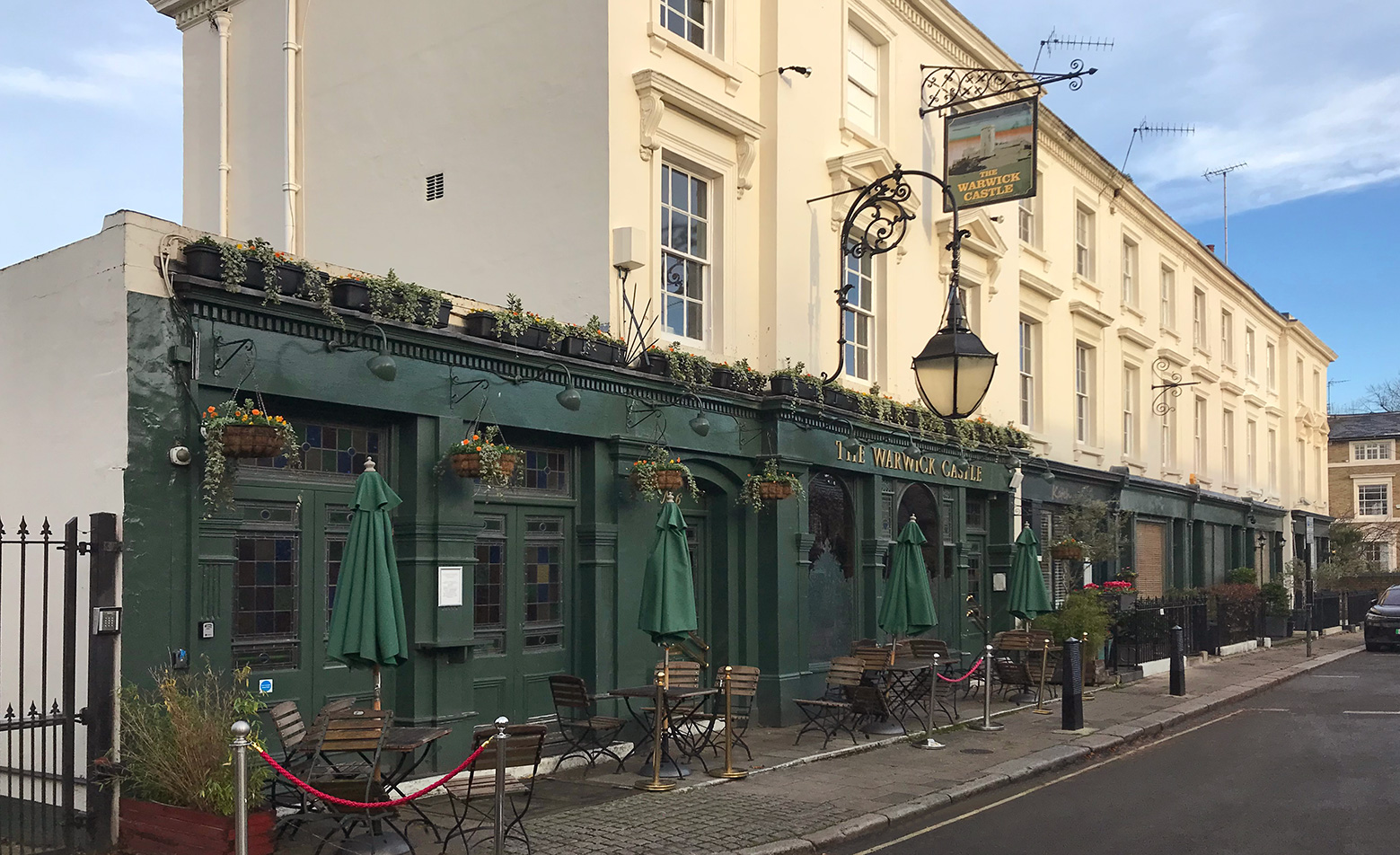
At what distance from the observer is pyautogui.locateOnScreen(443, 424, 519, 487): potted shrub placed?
1027 centimetres

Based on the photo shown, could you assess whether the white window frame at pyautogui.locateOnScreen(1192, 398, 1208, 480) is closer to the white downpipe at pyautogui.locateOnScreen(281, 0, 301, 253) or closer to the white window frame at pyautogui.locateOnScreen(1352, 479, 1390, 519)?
the white downpipe at pyautogui.locateOnScreen(281, 0, 301, 253)

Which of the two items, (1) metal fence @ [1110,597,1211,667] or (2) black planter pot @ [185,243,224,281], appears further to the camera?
(1) metal fence @ [1110,597,1211,667]

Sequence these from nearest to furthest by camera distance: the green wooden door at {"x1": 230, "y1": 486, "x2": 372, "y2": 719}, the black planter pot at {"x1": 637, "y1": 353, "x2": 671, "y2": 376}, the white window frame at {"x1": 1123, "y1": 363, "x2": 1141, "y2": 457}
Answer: the green wooden door at {"x1": 230, "y1": 486, "x2": 372, "y2": 719}, the black planter pot at {"x1": 637, "y1": 353, "x2": 671, "y2": 376}, the white window frame at {"x1": 1123, "y1": 363, "x2": 1141, "y2": 457}

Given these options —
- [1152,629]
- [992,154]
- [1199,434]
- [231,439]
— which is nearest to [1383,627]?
[1199,434]

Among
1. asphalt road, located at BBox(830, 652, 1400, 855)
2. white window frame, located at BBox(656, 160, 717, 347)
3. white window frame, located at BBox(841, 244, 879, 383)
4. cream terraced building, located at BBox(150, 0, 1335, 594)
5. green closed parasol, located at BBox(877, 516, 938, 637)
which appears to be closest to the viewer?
asphalt road, located at BBox(830, 652, 1400, 855)

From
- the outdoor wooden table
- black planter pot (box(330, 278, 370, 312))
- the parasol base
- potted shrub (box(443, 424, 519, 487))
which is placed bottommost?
the parasol base

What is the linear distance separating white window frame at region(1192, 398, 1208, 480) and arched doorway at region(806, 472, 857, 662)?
726 inches

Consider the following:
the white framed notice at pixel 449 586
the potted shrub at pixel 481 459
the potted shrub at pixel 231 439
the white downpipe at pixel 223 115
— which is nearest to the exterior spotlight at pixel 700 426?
the potted shrub at pixel 481 459

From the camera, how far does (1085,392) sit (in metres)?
25.6

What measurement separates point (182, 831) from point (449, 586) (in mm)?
3334

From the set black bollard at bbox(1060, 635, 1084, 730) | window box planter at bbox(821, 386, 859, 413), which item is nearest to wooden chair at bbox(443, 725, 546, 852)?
window box planter at bbox(821, 386, 859, 413)

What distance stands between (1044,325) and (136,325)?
60.1ft

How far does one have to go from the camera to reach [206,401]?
28.6 ft

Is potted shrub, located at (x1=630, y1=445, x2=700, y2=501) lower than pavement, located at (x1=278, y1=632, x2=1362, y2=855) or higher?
higher
